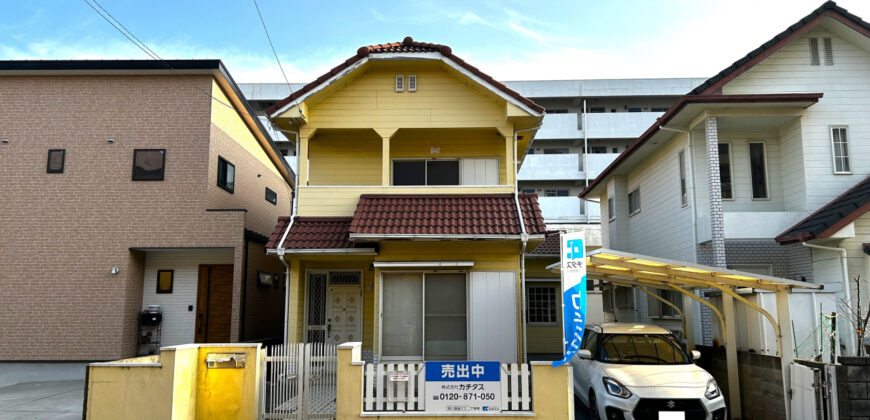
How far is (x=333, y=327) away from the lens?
13.1 metres

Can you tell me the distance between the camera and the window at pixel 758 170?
1363 cm

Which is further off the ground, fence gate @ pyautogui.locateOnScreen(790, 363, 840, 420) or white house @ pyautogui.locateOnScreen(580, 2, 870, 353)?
white house @ pyautogui.locateOnScreen(580, 2, 870, 353)

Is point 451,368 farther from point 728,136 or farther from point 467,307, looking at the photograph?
point 728,136

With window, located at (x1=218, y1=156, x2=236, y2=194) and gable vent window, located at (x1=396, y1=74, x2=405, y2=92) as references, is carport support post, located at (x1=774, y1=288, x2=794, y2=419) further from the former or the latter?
window, located at (x1=218, y1=156, x2=236, y2=194)

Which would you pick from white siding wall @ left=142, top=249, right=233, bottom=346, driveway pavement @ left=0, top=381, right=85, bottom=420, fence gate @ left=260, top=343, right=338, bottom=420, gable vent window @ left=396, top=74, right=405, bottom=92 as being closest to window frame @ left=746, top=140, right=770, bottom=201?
gable vent window @ left=396, top=74, right=405, bottom=92

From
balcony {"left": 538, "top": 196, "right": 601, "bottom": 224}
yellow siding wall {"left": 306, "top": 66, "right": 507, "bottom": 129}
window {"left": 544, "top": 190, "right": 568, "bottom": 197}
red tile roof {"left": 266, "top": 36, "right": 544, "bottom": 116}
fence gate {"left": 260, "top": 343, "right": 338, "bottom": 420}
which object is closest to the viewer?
fence gate {"left": 260, "top": 343, "right": 338, "bottom": 420}

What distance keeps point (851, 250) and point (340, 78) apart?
35.9 ft

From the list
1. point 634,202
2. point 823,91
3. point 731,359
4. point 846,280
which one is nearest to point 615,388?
point 731,359

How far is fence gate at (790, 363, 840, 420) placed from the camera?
292 inches

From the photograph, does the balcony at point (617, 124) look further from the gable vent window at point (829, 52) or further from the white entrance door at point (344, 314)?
the white entrance door at point (344, 314)

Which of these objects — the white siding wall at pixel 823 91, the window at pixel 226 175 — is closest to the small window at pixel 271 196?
the window at pixel 226 175

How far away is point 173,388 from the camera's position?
324 inches

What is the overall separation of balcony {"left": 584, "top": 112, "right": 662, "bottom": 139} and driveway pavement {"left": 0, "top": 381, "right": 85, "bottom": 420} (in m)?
29.6

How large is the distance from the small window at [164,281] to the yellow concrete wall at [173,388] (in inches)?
246
